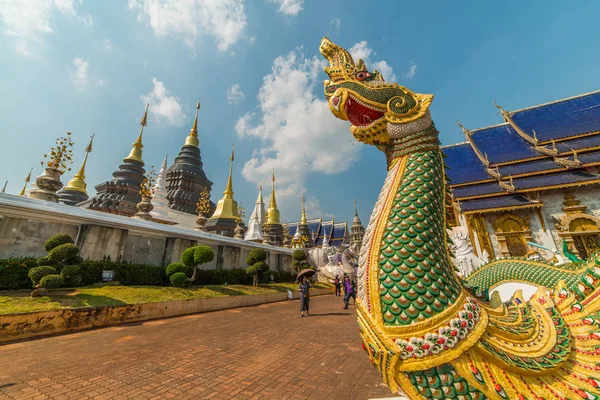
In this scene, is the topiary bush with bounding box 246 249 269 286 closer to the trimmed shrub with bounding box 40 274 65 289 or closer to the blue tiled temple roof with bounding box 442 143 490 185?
the trimmed shrub with bounding box 40 274 65 289

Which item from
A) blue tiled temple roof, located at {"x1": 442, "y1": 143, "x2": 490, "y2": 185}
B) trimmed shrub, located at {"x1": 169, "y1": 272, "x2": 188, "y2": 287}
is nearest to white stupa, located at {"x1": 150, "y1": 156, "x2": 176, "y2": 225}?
trimmed shrub, located at {"x1": 169, "y1": 272, "x2": 188, "y2": 287}

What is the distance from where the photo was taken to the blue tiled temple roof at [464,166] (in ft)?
60.6

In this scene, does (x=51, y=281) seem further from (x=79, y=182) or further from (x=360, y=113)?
(x=79, y=182)

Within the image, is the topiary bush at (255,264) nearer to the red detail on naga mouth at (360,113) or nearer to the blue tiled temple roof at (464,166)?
the red detail on naga mouth at (360,113)

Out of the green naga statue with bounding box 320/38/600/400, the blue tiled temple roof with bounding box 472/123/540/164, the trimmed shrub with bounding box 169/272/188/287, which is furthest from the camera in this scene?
the blue tiled temple roof with bounding box 472/123/540/164

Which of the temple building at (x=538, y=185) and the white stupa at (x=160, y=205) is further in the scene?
the white stupa at (x=160, y=205)

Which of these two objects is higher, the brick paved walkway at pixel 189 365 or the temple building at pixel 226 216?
the temple building at pixel 226 216

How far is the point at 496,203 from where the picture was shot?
1608 centimetres

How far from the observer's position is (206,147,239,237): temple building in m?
26.5

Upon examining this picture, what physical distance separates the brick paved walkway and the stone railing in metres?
4.49

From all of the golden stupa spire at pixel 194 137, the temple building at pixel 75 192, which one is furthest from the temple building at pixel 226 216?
the temple building at pixel 75 192

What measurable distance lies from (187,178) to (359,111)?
28.7m

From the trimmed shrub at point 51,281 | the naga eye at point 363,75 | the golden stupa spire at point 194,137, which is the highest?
the golden stupa spire at point 194,137

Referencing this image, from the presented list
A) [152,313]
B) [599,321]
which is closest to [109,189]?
[152,313]
